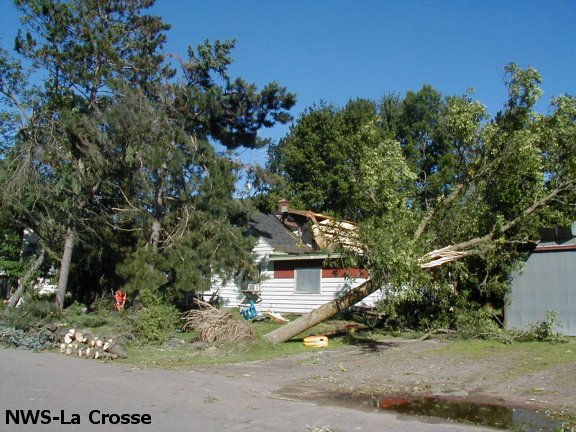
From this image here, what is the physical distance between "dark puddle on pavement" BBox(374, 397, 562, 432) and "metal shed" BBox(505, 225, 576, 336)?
A: 8.15 meters

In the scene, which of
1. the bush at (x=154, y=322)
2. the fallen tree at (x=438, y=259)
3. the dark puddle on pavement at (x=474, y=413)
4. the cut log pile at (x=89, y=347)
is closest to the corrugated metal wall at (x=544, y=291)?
the fallen tree at (x=438, y=259)

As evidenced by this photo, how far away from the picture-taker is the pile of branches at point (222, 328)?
1482cm

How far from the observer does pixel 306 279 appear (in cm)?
2361

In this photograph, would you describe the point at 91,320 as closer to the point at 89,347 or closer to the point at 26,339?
the point at 26,339

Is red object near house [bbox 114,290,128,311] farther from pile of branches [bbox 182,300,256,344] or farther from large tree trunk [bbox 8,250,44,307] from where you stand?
pile of branches [bbox 182,300,256,344]

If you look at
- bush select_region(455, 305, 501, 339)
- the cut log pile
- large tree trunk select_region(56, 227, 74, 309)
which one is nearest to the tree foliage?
large tree trunk select_region(56, 227, 74, 309)

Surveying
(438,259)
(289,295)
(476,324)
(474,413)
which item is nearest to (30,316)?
(289,295)

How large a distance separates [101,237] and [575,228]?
16.4 metres

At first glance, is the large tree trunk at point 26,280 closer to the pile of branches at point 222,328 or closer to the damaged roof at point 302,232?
the damaged roof at point 302,232

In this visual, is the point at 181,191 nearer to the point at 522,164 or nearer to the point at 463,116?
the point at 463,116

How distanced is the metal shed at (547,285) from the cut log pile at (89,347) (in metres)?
11.0

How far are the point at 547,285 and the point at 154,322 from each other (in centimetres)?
1113

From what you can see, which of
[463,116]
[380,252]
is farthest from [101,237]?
[463,116]

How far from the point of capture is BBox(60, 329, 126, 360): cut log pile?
13.6 meters
